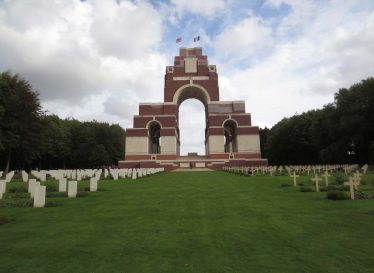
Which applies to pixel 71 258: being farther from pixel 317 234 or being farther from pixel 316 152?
pixel 316 152

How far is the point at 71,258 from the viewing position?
4230 mm

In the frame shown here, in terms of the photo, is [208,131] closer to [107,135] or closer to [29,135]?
[107,135]

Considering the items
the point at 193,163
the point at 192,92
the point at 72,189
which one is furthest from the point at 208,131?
the point at 72,189

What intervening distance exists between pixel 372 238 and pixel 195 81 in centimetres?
5000

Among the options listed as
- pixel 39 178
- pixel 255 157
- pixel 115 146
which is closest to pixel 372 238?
pixel 39 178

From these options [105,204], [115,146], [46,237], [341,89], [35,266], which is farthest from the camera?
[115,146]

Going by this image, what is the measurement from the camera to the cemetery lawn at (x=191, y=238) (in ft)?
12.8

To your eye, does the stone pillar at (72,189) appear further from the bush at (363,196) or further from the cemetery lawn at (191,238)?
the bush at (363,196)

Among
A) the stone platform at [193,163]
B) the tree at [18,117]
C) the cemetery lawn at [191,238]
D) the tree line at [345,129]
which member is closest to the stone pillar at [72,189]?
the cemetery lawn at [191,238]

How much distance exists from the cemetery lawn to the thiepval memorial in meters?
37.5

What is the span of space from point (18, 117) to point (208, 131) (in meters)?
27.5

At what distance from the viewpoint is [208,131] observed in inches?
1935

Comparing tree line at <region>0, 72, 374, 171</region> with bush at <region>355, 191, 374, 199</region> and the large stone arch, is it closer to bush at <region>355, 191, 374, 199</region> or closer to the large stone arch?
the large stone arch

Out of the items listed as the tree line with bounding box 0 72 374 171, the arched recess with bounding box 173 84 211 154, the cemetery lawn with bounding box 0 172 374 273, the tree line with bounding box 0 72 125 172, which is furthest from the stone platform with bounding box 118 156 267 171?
the cemetery lawn with bounding box 0 172 374 273
